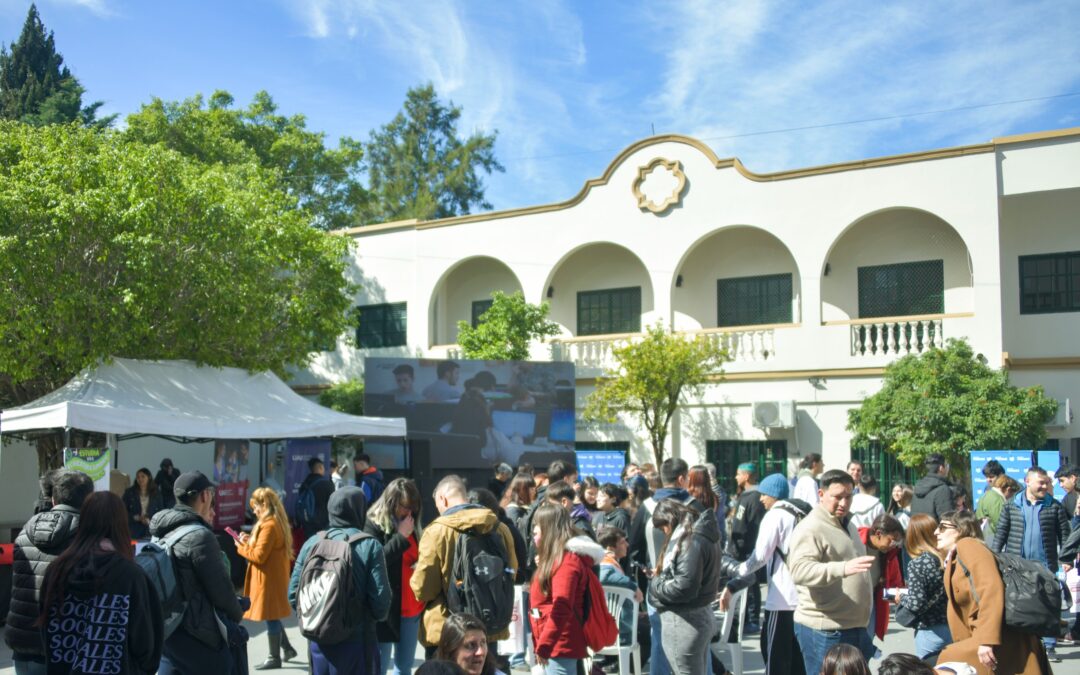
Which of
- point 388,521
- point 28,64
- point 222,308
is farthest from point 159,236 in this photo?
point 28,64

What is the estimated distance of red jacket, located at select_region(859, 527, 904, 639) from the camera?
7.83 metres

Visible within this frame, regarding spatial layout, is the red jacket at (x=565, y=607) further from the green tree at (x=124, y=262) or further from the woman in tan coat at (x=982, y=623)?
the green tree at (x=124, y=262)

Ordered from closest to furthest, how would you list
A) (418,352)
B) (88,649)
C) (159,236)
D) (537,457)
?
(88,649), (159,236), (537,457), (418,352)

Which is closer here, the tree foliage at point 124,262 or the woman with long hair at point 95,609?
the woman with long hair at point 95,609

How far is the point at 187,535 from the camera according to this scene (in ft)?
18.2

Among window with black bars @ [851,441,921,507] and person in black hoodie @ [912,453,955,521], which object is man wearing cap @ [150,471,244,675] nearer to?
person in black hoodie @ [912,453,955,521]

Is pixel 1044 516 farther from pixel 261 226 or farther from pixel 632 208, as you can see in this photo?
pixel 632 208

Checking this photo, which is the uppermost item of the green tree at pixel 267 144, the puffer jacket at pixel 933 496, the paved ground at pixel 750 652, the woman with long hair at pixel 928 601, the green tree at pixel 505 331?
the green tree at pixel 267 144

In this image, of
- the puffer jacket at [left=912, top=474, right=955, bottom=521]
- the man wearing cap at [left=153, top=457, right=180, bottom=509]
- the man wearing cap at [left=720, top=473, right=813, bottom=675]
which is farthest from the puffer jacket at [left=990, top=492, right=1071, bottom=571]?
the man wearing cap at [left=153, top=457, right=180, bottom=509]

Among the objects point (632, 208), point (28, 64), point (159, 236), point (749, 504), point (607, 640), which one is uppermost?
point (28, 64)

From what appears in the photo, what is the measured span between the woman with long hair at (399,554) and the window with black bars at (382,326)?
1958 centimetres

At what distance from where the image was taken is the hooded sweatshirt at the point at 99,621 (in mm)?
4742

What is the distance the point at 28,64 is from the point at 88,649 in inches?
1546

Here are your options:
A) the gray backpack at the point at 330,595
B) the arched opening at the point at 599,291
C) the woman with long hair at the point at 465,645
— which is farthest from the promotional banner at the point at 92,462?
the arched opening at the point at 599,291
